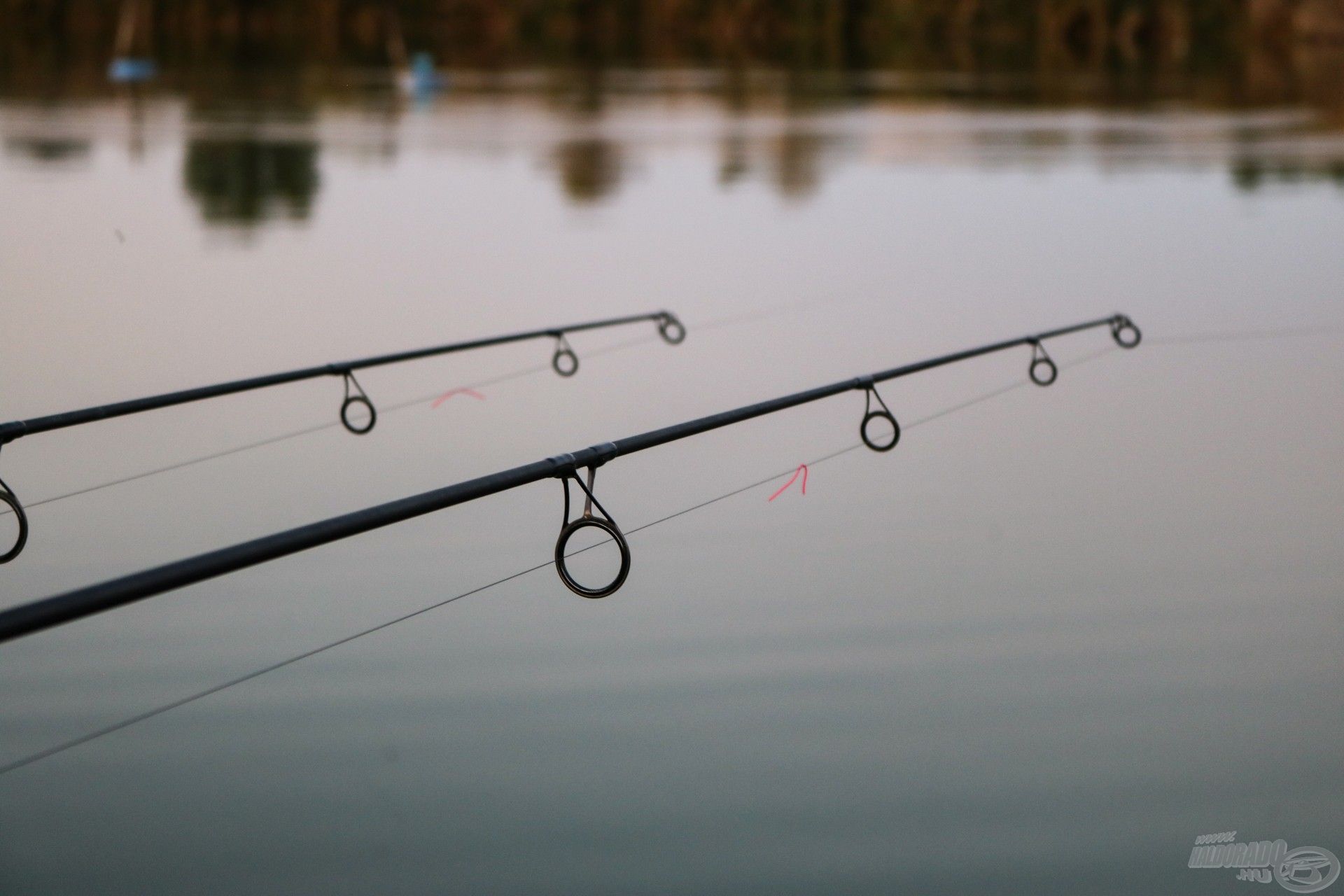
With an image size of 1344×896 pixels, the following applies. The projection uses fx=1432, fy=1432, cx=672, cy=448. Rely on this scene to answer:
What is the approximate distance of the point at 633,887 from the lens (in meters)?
4.12

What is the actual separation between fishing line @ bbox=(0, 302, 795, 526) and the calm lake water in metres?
0.06

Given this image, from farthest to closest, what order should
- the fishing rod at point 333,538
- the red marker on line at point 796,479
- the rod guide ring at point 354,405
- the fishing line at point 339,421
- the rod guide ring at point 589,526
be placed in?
the red marker on line at point 796,479, the fishing line at point 339,421, the rod guide ring at point 354,405, the rod guide ring at point 589,526, the fishing rod at point 333,538

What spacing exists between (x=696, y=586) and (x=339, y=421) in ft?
10.5

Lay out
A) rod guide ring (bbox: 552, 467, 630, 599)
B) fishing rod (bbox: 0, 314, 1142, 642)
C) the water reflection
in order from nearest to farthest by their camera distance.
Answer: fishing rod (bbox: 0, 314, 1142, 642) < rod guide ring (bbox: 552, 467, 630, 599) < the water reflection

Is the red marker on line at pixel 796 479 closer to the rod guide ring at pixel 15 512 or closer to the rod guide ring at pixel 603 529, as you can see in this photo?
the rod guide ring at pixel 603 529

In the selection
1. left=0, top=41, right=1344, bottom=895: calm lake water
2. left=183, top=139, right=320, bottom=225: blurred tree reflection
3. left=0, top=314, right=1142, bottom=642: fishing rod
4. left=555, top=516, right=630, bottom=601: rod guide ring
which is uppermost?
left=183, top=139, right=320, bottom=225: blurred tree reflection

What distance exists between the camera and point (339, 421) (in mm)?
8453

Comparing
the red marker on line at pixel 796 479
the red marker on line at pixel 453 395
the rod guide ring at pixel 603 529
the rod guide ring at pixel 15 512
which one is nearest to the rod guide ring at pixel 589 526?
the rod guide ring at pixel 603 529

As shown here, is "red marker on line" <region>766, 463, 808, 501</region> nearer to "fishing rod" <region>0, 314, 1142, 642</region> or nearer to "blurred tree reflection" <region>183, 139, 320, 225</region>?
"fishing rod" <region>0, 314, 1142, 642</region>

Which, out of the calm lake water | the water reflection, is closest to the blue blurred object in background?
the water reflection

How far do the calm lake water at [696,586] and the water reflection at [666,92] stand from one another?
255 inches

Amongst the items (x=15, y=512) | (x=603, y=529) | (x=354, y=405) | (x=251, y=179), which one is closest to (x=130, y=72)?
(x=251, y=179)

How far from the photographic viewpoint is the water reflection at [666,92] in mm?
24453

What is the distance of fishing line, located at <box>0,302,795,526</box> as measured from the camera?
7035 millimetres
